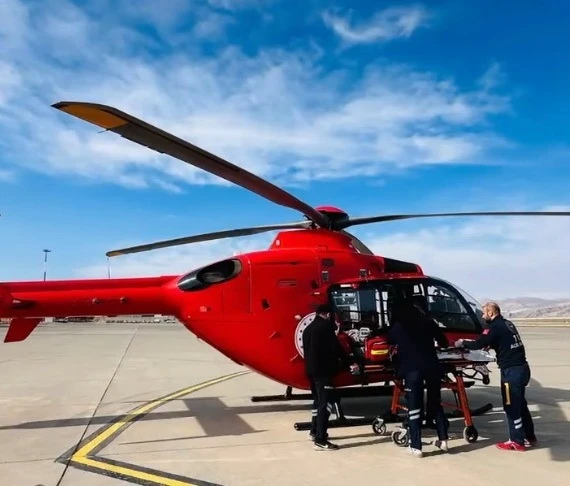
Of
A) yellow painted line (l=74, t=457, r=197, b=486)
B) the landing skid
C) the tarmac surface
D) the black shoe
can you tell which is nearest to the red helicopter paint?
the landing skid

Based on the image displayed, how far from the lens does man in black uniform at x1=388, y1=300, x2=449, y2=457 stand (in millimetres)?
6672

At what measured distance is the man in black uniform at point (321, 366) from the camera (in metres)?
6.95

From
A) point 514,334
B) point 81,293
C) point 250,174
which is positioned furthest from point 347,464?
point 81,293

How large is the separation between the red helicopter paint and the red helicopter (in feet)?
0.05

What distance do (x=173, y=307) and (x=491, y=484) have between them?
5440 millimetres

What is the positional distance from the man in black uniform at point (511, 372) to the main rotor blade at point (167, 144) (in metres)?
3.35

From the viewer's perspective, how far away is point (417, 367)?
266 inches

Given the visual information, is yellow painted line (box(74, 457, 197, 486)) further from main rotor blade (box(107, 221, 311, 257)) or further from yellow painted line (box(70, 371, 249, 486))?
main rotor blade (box(107, 221, 311, 257))

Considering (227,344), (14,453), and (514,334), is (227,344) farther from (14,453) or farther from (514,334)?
(514,334)

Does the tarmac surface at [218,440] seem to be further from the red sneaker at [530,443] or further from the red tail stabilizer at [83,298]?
the red tail stabilizer at [83,298]

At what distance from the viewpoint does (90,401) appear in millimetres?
10766

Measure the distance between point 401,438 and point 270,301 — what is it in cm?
298

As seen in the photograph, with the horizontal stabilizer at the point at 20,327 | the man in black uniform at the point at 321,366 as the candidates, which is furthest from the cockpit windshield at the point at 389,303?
the horizontal stabilizer at the point at 20,327

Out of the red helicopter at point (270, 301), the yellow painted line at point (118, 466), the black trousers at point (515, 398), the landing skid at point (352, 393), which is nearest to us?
the yellow painted line at point (118, 466)
